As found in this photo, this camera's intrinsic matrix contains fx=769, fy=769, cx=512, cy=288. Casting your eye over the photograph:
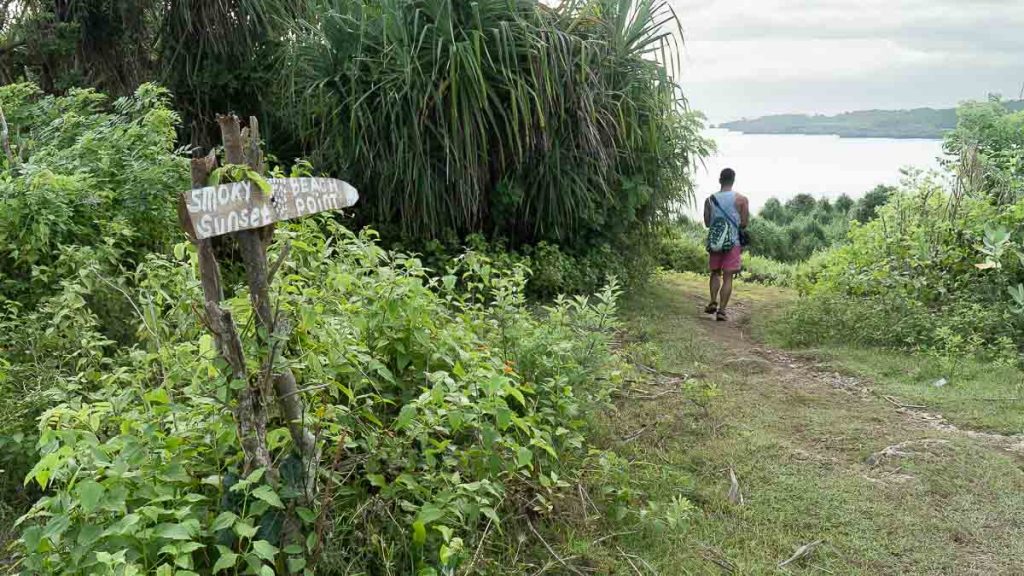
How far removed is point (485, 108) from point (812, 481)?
3.54m

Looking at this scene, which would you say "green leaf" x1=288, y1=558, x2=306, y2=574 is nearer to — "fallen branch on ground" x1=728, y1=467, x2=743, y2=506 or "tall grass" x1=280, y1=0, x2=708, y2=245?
"fallen branch on ground" x1=728, y1=467, x2=743, y2=506

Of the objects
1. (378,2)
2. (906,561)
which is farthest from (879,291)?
(378,2)

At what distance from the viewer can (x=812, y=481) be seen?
363cm

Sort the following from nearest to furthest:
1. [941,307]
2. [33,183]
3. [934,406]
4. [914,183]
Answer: [33,183] → [934,406] → [941,307] → [914,183]

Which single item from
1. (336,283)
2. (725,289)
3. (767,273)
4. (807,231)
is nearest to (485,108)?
(725,289)

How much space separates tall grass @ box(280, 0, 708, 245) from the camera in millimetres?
5785

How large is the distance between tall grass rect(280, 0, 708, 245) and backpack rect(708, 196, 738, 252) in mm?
704

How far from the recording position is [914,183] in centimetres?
743

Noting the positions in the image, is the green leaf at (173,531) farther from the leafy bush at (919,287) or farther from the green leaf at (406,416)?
the leafy bush at (919,287)

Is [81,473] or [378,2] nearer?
[81,473]

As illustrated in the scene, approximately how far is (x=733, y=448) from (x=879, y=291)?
351 cm

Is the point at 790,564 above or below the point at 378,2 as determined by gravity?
below

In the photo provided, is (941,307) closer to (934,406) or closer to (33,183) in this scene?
(934,406)

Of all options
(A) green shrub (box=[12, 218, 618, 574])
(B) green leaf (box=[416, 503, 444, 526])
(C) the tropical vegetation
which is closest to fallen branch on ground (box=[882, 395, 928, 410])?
(C) the tropical vegetation
